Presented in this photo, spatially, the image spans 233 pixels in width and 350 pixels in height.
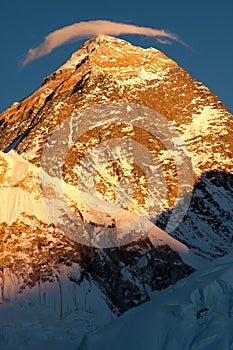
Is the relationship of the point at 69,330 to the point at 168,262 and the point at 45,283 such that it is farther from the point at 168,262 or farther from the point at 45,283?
the point at 168,262

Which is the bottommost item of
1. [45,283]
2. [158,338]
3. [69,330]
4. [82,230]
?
[158,338]

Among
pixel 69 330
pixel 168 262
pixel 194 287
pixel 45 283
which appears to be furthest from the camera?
pixel 168 262

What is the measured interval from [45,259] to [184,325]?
168 feet

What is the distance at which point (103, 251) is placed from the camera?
11731 centimetres

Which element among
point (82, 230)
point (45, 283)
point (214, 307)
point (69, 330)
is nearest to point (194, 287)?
point (214, 307)

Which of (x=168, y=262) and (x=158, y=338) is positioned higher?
(x=168, y=262)

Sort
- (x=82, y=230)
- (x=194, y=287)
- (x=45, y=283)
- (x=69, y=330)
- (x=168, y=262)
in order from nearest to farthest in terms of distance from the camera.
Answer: (x=194, y=287) → (x=69, y=330) → (x=45, y=283) → (x=82, y=230) → (x=168, y=262)

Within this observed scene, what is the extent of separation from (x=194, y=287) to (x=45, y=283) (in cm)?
4455

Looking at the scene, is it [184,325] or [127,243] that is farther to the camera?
[127,243]

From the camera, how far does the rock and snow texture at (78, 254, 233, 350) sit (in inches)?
2244

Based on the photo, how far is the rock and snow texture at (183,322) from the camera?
57000 millimetres

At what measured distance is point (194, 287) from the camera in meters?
63.2

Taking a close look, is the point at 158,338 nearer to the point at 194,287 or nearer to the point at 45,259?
the point at 194,287

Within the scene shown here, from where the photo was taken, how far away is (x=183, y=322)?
195 feet
